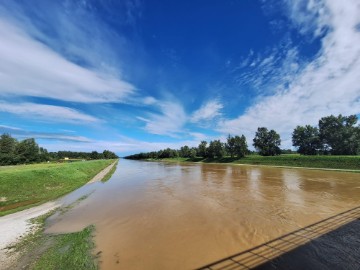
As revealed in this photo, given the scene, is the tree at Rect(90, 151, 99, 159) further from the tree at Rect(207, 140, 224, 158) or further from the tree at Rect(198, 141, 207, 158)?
the tree at Rect(207, 140, 224, 158)

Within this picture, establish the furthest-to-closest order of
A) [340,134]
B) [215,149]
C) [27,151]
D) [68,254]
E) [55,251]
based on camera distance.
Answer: [215,149]
[27,151]
[340,134]
[55,251]
[68,254]

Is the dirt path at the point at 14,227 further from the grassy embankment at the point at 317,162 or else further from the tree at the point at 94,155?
the tree at the point at 94,155

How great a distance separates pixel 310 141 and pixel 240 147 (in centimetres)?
2206

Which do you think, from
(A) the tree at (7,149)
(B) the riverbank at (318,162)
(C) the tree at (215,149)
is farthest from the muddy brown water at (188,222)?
(C) the tree at (215,149)

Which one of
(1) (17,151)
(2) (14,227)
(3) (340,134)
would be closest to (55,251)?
(2) (14,227)

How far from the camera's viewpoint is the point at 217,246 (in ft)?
25.3

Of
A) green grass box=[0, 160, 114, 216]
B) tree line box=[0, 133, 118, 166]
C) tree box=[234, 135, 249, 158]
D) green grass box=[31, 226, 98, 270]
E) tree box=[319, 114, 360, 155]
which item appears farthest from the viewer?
tree box=[234, 135, 249, 158]

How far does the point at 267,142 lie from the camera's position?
246 ft

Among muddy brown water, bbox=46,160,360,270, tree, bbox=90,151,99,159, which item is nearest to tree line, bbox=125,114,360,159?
muddy brown water, bbox=46,160,360,270

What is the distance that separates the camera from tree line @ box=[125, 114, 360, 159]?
54.1 m

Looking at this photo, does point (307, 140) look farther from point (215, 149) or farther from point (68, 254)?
point (68, 254)

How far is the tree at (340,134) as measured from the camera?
52656mm

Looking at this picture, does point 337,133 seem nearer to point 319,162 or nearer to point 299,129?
point 299,129

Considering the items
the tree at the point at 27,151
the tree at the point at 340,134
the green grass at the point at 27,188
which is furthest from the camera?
the tree at the point at 27,151
